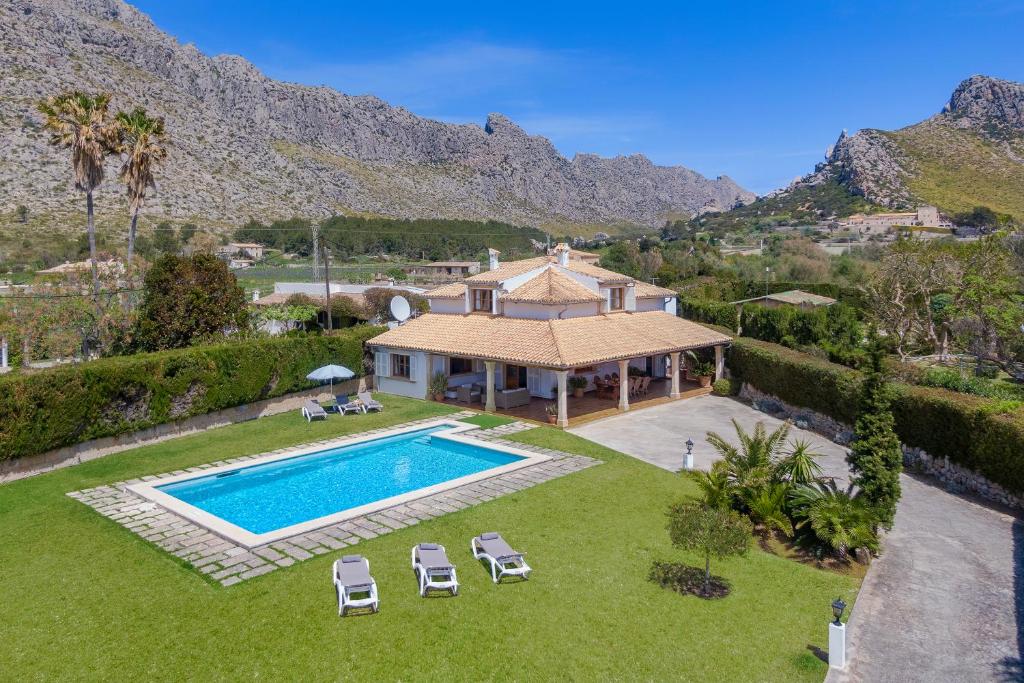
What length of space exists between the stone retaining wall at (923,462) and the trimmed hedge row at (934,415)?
191 mm

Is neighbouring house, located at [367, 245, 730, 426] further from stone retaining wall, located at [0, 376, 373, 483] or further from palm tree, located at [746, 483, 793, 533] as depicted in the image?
palm tree, located at [746, 483, 793, 533]

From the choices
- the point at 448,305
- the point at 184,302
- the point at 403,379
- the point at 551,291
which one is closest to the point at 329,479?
the point at 403,379

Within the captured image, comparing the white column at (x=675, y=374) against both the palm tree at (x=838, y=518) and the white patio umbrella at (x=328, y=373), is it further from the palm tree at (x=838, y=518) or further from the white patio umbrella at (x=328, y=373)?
the palm tree at (x=838, y=518)

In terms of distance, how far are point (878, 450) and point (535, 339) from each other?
48.6ft

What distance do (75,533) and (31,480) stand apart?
5795 mm

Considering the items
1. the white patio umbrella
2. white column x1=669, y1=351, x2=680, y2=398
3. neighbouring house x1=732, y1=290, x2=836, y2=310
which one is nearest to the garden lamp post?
white column x1=669, y1=351, x2=680, y2=398

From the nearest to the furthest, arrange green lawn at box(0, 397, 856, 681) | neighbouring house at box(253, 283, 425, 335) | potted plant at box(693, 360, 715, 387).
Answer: green lawn at box(0, 397, 856, 681) → potted plant at box(693, 360, 715, 387) → neighbouring house at box(253, 283, 425, 335)

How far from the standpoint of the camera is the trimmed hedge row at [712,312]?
42.1m

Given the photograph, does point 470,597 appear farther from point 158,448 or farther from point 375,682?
point 158,448

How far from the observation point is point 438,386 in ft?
95.9

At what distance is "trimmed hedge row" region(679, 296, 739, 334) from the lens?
4212cm

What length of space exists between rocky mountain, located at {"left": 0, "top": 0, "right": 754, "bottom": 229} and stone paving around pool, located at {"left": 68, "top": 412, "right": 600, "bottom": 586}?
70.9 metres

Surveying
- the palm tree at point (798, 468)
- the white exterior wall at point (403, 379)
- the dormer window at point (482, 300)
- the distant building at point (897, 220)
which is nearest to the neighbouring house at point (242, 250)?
the white exterior wall at point (403, 379)

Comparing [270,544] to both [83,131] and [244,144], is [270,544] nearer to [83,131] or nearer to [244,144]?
[83,131]
